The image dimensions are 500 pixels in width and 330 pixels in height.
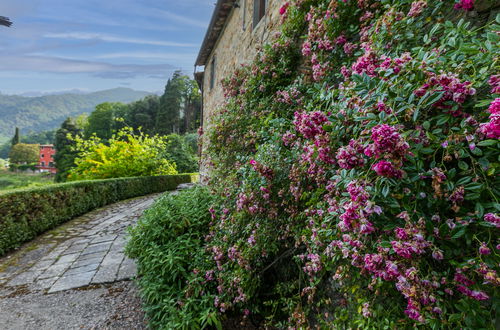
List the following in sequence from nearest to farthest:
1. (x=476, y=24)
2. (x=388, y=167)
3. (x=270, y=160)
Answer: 1. (x=388, y=167)
2. (x=476, y=24)
3. (x=270, y=160)

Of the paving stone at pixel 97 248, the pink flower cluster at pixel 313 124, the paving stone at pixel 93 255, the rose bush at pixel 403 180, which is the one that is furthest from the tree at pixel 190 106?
the pink flower cluster at pixel 313 124

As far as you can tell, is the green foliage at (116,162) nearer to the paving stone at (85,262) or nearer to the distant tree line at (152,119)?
the paving stone at (85,262)

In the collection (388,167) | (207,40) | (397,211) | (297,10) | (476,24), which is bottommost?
(397,211)

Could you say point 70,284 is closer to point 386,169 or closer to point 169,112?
point 386,169

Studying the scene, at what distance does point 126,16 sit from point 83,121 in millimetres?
57093

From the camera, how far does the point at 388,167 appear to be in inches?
36.8

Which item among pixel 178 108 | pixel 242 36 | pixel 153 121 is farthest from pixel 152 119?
pixel 242 36

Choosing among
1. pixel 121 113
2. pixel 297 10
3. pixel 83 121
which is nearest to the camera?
pixel 297 10

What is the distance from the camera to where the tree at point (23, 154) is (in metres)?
43.7

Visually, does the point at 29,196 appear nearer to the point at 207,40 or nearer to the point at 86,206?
the point at 86,206

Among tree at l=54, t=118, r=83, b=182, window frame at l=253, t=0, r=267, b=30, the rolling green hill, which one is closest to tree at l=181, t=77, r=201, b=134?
tree at l=54, t=118, r=83, b=182

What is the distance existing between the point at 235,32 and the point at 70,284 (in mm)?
5564

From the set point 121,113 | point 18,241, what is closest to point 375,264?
point 18,241

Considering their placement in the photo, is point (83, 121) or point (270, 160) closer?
point (270, 160)
